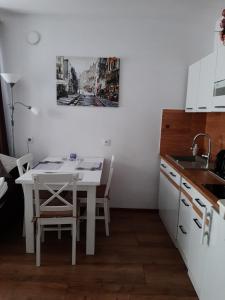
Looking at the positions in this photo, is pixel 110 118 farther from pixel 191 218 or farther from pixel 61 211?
pixel 191 218

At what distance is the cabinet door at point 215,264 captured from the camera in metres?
1.41

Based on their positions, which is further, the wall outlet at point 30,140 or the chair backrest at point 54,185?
the wall outlet at point 30,140

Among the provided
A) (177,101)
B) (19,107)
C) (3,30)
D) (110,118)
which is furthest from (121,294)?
(3,30)

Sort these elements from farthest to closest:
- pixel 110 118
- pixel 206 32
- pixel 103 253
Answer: pixel 110 118 → pixel 206 32 → pixel 103 253

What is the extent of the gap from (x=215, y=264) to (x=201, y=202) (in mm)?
461

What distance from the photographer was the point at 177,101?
10.7 feet

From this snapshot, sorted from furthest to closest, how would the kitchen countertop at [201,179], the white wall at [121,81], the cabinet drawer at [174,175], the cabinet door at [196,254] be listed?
the white wall at [121,81] → the cabinet drawer at [174,175] → the cabinet door at [196,254] → the kitchen countertop at [201,179]

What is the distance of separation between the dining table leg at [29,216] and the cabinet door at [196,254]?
1518 millimetres

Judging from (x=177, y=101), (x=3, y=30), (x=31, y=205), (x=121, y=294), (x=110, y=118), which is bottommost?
(x=121, y=294)

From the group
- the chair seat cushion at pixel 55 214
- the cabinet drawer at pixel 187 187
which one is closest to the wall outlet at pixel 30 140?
the chair seat cushion at pixel 55 214

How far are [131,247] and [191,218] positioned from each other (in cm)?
85

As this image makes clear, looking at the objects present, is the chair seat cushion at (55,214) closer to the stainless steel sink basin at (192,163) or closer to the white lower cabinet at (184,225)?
the white lower cabinet at (184,225)

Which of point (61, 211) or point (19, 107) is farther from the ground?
point (19, 107)

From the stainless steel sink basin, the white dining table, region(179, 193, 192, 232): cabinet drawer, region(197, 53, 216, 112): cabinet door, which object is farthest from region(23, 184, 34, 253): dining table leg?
region(197, 53, 216, 112): cabinet door
